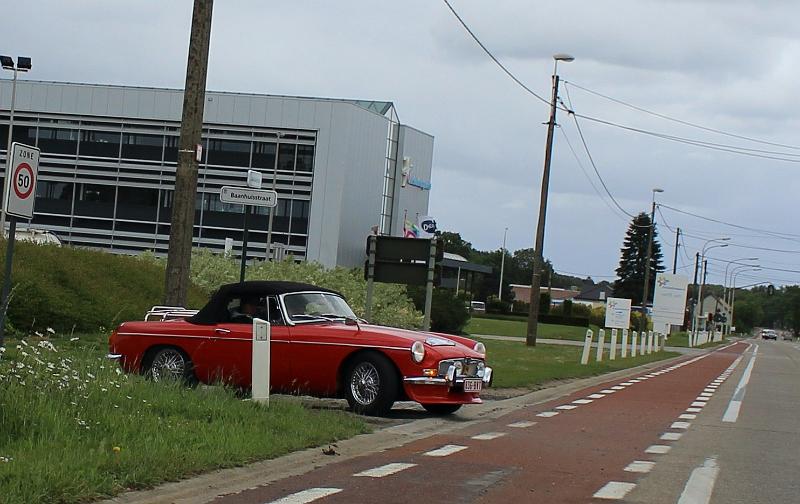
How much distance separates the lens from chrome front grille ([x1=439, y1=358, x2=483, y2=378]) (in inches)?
499

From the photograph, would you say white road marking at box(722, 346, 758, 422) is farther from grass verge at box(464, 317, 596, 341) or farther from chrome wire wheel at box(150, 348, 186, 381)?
grass verge at box(464, 317, 596, 341)

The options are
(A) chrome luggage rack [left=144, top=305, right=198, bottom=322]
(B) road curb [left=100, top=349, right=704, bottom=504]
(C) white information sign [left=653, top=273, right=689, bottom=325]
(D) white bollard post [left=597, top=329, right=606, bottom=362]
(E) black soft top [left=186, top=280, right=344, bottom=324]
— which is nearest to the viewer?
(B) road curb [left=100, top=349, right=704, bottom=504]

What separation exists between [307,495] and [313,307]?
607 centimetres

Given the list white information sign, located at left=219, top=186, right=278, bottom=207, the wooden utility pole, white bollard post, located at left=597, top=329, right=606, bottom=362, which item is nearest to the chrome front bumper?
white information sign, located at left=219, top=186, right=278, bottom=207

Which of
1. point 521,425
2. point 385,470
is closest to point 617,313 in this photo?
point 521,425

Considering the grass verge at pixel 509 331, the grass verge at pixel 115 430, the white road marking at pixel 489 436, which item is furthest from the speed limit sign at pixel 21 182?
the grass verge at pixel 509 331

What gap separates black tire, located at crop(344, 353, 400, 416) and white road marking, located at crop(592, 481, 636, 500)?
4.06 m

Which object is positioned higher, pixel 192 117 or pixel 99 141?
pixel 99 141

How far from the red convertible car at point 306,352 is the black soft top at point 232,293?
0.04 feet

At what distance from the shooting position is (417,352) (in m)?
12.5

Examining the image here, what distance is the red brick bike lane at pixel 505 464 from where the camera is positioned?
7906 millimetres

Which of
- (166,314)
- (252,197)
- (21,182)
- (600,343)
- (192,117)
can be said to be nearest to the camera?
(21,182)

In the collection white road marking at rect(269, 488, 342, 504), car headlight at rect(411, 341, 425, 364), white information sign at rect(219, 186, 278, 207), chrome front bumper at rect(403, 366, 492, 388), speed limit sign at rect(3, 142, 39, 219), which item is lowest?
white road marking at rect(269, 488, 342, 504)

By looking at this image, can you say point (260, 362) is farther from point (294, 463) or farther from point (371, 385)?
point (294, 463)
